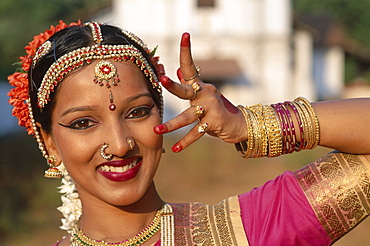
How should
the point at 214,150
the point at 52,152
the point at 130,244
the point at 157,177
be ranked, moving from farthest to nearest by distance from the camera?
the point at 214,150
the point at 157,177
the point at 52,152
the point at 130,244

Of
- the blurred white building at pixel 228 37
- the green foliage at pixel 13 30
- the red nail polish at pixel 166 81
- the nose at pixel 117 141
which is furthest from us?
the blurred white building at pixel 228 37

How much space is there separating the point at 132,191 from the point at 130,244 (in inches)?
10.7

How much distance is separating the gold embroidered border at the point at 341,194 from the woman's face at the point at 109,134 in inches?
27.5

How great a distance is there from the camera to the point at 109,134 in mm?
2154

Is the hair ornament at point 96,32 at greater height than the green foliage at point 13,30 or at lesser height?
lesser

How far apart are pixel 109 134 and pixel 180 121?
328 mm

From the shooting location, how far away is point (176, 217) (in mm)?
2434

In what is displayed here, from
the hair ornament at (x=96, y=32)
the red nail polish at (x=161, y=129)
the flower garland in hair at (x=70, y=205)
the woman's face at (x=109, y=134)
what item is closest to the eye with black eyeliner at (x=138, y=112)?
the woman's face at (x=109, y=134)

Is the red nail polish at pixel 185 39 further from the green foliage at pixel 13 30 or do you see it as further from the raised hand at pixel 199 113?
the green foliage at pixel 13 30

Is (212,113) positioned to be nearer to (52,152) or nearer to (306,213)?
(306,213)

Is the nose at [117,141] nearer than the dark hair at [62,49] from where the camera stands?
Yes

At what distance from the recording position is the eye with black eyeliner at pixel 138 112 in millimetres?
2230

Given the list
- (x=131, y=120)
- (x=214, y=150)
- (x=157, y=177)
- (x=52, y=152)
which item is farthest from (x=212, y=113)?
(x=214, y=150)

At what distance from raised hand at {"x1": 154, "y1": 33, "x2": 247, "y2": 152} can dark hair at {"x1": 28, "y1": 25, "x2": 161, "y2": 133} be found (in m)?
0.35
